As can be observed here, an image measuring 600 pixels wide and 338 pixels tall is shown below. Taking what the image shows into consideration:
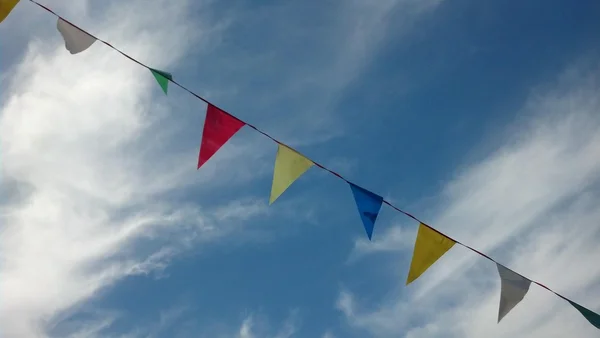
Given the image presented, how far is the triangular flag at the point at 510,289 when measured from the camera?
23.5 ft

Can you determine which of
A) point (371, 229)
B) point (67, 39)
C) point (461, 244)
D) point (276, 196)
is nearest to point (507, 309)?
point (461, 244)

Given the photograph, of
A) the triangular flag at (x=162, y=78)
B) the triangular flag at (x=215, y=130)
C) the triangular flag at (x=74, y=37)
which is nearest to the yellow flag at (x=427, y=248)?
the triangular flag at (x=215, y=130)

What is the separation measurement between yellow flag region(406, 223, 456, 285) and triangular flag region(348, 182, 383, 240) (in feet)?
2.02

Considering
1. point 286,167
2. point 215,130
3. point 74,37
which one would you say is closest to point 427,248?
point 286,167

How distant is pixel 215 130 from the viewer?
Result: 23.2 feet

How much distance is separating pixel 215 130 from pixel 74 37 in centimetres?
203

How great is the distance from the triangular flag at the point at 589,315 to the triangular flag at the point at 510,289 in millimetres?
561

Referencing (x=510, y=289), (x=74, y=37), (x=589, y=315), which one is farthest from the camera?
(x=510, y=289)

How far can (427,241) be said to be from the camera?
720 centimetres

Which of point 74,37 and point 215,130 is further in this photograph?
point 215,130

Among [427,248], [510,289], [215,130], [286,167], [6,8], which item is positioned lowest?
[510,289]

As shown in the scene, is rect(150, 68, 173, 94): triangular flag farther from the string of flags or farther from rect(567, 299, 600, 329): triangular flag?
rect(567, 299, 600, 329): triangular flag

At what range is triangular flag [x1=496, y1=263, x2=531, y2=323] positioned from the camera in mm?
7176

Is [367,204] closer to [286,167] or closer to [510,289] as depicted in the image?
[286,167]
